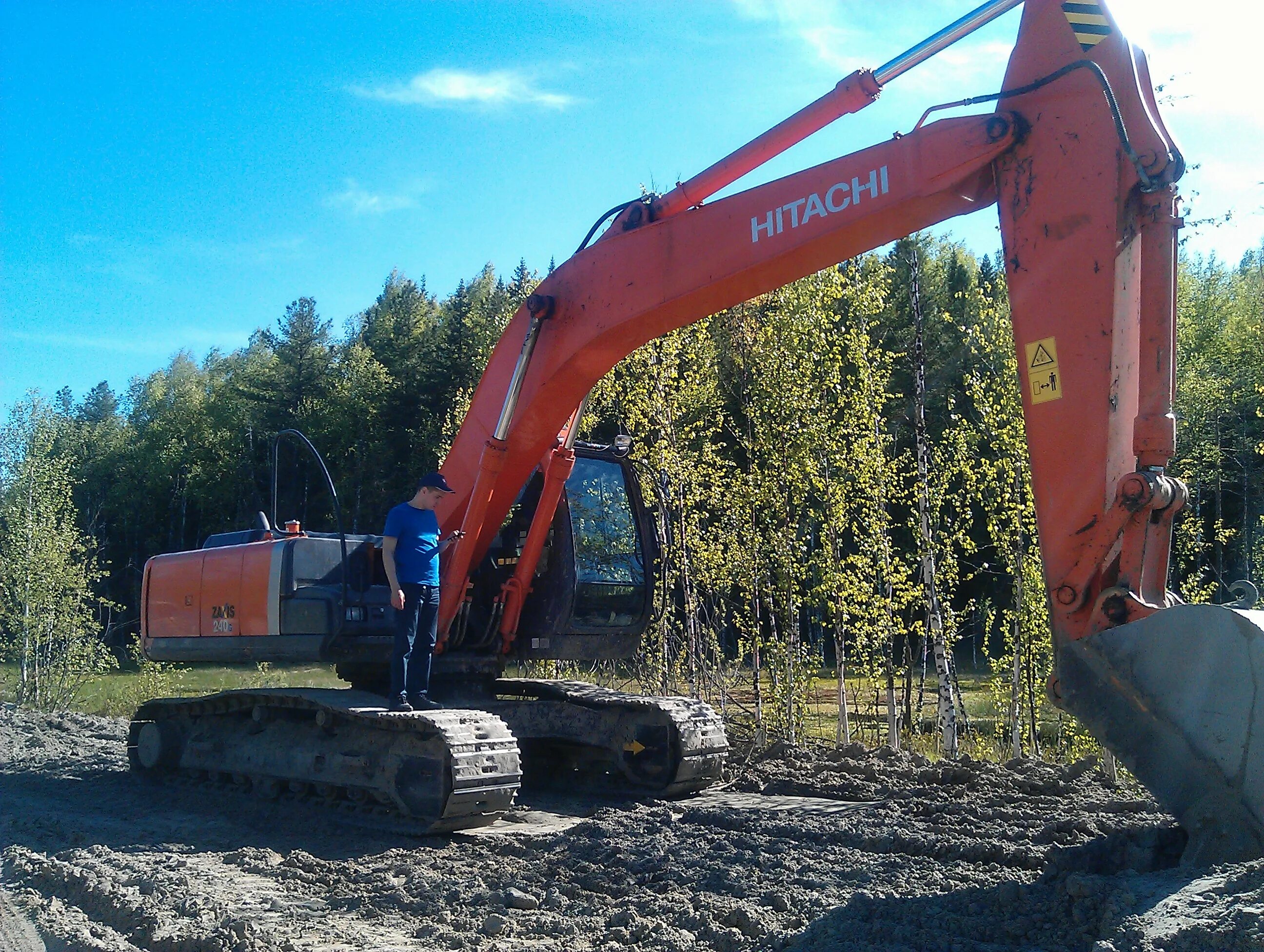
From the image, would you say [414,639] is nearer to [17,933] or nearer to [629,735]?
[629,735]

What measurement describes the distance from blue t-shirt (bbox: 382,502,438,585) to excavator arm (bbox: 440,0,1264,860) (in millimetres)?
2133

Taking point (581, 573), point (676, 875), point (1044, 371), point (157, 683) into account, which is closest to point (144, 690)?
point (157, 683)

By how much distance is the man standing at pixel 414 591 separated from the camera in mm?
6590

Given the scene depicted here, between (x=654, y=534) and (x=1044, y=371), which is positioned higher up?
(x=1044, y=371)

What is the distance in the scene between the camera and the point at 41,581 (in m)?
17.2

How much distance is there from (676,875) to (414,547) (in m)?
2.68

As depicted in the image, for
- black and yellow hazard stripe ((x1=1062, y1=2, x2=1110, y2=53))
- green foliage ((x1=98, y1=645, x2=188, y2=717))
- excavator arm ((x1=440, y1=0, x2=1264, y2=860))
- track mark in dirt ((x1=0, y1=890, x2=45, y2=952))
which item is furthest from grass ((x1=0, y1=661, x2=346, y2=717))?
black and yellow hazard stripe ((x1=1062, y1=2, x2=1110, y2=53))

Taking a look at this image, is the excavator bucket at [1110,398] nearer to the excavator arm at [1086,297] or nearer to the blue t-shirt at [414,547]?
the excavator arm at [1086,297]

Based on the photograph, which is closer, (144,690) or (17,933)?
(17,933)

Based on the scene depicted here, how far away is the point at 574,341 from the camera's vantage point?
21.6 feet

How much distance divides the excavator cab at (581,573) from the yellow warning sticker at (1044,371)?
12.0 ft

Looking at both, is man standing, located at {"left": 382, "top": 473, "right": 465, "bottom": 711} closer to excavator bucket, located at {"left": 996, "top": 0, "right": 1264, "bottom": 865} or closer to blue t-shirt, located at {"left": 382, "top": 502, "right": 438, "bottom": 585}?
blue t-shirt, located at {"left": 382, "top": 502, "right": 438, "bottom": 585}

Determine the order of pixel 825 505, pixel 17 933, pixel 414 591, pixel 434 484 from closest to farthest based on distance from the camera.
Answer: pixel 17 933 < pixel 414 591 < pixel 434 484 < pixel 825 505

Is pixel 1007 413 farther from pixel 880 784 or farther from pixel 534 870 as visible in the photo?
pixel 534 870
